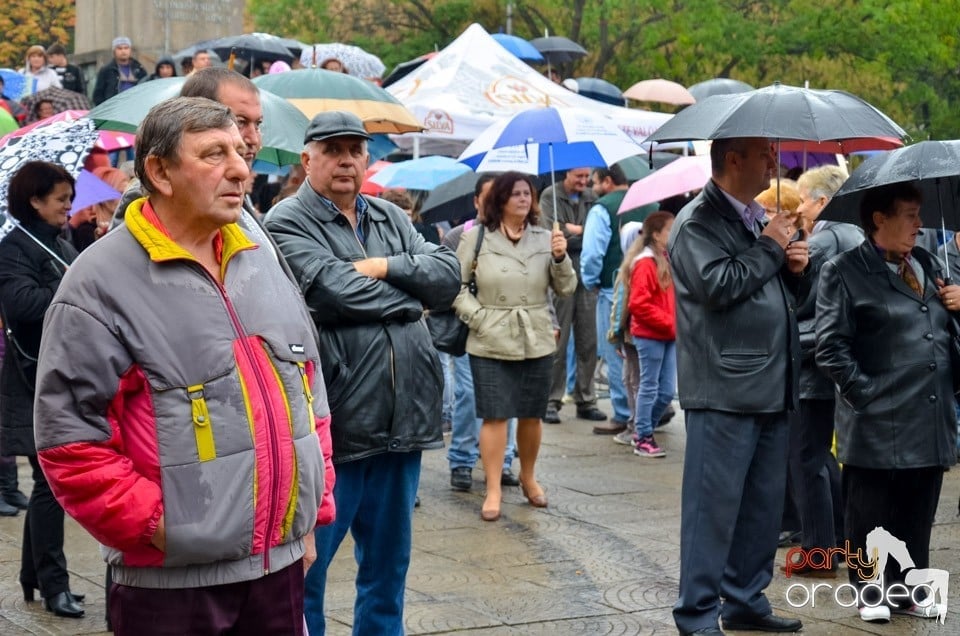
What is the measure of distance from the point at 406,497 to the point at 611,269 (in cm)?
740

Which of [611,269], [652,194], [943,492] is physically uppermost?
[652,194]

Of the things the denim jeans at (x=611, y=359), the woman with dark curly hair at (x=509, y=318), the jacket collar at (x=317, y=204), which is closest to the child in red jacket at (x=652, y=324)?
the denim jeans at (x=611, y=359)

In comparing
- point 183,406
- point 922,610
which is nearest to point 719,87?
point 922,610

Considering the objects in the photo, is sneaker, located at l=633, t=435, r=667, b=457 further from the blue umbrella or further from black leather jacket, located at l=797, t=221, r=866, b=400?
the blue umbrella

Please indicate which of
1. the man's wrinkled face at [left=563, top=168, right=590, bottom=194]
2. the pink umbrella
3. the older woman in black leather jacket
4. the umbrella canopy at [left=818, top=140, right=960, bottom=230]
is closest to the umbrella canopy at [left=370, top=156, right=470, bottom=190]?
the man's wrinkled face at [left=563, top=168, right=590, bottom=194]

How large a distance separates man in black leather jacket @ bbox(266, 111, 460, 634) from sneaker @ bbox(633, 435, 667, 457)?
577 centimetres

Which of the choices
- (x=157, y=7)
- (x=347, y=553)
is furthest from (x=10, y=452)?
(x=157, y=7)

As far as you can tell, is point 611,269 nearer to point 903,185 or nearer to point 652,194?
point 652,194

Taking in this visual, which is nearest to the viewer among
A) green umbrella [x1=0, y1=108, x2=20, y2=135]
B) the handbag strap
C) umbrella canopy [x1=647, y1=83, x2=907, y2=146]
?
umbrella canopy [x1=647, y1=83, x2=907, y2=146]

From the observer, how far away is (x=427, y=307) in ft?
17.3

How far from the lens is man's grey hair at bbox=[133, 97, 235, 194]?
357 centimetres

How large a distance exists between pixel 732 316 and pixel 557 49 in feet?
60.1

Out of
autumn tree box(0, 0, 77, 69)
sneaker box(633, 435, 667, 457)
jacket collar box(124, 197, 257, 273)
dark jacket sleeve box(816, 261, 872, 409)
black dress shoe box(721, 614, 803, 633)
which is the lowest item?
sneaker box(633, 435, 667, 457)

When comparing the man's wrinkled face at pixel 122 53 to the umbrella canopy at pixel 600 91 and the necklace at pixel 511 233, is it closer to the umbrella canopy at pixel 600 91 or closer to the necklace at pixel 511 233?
the umbrella canopy at pixel 600 91
